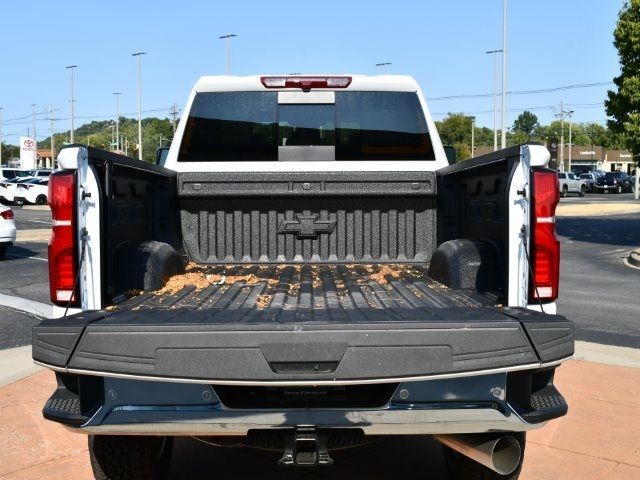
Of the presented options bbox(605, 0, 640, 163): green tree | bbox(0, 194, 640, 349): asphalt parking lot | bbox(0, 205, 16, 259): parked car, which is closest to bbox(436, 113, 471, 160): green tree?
bbox(0, 194, 640, 349): asphalt parking lot

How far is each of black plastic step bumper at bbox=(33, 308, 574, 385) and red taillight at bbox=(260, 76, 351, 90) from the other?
2.67 m

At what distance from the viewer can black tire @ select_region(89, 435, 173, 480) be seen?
12.5ft

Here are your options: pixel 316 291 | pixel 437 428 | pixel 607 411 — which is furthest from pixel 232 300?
pixel 607 411

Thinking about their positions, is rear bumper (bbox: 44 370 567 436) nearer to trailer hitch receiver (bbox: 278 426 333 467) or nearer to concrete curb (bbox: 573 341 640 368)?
trailer hitch receiver (bbox: 278 426 333 467)

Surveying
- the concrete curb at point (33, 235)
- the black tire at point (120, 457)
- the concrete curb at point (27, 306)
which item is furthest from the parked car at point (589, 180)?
the black tire at point (120, 457)

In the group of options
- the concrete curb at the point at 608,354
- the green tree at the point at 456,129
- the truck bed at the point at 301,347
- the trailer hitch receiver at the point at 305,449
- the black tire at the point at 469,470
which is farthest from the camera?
the green tree at the point at 456,129

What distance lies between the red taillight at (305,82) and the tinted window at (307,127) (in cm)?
16

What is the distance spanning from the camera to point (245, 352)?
123 inches

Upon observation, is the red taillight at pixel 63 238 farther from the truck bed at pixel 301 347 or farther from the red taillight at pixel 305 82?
the red taillight at pixel 305 82

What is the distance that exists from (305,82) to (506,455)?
2.91m

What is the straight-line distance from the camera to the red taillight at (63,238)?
11.6 ft

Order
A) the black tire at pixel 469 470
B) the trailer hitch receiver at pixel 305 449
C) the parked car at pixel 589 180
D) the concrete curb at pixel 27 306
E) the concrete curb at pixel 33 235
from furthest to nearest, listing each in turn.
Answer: the parked car at pixel 589 180
the concrete curb at pixel 33 235
the concrete curb at pixel 27 306
the black tire at pixel 469 470
the trailer hitch receiver at pixel 305 449

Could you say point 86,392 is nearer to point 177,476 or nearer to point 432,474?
point 177,476

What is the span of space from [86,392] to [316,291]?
143 cm
